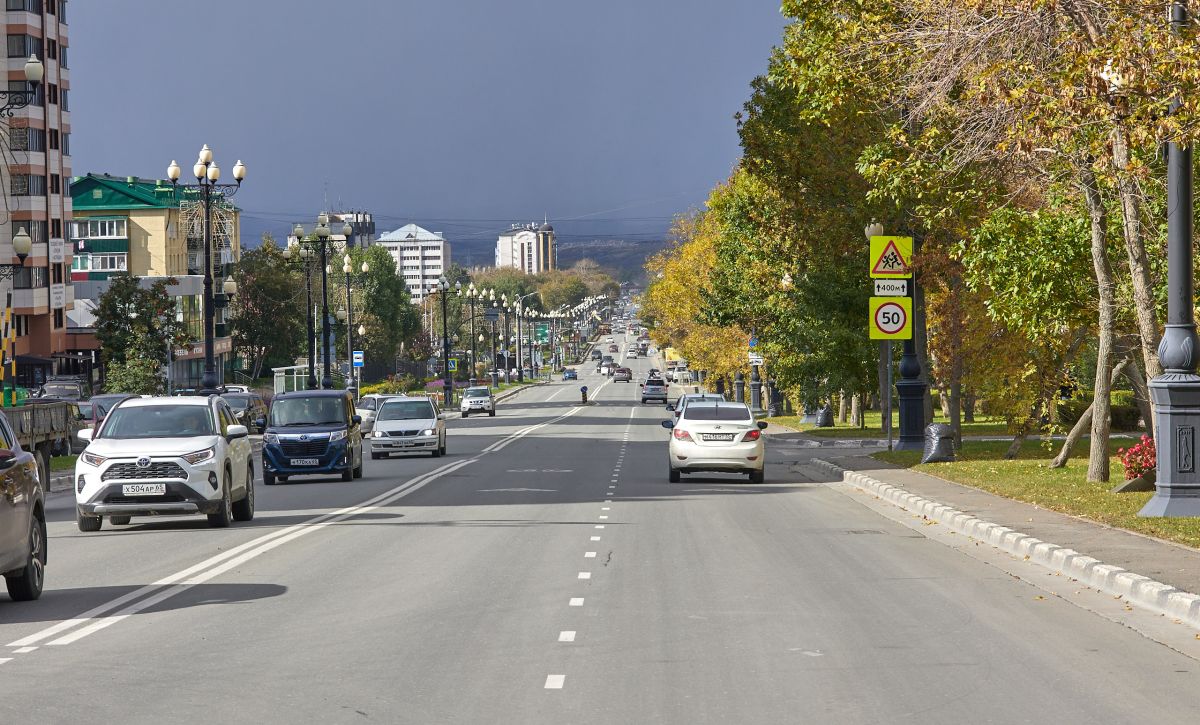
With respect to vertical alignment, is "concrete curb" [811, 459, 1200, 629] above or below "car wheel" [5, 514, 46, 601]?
below

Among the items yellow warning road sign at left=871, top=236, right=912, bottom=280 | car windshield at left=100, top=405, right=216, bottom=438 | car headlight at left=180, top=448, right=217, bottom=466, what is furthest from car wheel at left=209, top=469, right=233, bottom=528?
yellow warning road sign at left=871, top=236, right=912, bottom=280

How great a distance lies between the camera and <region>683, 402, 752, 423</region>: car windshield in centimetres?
2961

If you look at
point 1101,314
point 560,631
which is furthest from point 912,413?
point 560,631

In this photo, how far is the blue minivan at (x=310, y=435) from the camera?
30.8 m

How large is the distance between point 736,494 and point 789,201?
15.6 m

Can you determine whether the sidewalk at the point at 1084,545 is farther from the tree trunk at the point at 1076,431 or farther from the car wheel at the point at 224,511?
the car wheel at the point at 224,511

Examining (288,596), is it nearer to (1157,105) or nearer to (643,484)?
(1157,105)

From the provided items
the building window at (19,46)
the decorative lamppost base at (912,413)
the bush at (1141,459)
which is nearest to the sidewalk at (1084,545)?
the bush at (1141,459)

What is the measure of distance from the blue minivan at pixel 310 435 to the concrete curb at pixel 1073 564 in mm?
11960

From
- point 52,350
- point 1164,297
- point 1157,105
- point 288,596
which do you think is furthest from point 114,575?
point 52,350

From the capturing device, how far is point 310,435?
3080 cm

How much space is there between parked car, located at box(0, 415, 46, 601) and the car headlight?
21.5ft

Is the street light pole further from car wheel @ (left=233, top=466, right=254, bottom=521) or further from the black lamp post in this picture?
the black lamp post

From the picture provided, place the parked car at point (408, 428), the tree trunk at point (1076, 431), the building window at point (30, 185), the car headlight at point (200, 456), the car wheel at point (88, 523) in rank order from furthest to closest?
the building window at point (30, 185) → the parked car at point (408, 428) → the tree trunk at point (1076, 431) → the car wheel at point (88, 523) → the car headlight at point (200, 456)
